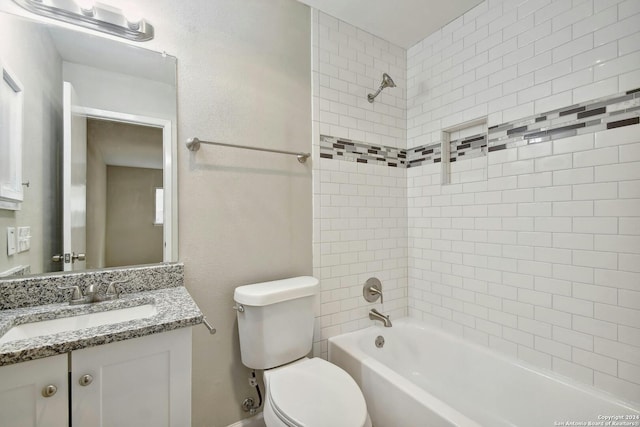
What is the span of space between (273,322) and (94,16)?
1605mm

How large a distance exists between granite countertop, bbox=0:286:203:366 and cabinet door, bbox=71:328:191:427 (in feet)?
0.13

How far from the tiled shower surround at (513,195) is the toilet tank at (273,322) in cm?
35

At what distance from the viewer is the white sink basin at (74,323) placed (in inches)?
38.8

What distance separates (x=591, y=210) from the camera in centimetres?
140

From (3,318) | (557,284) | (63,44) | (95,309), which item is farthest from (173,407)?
(557,284)

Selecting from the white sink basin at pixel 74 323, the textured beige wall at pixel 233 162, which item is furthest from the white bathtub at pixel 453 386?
the white sink basin at pixel 74 323

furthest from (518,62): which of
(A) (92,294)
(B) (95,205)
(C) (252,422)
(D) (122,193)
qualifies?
(C) (252,422)

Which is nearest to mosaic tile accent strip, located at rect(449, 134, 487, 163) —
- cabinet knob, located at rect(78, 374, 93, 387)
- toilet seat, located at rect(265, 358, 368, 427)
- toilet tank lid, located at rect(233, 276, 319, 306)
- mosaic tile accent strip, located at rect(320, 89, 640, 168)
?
mosaic tile accent strip, located at rect(320, 89, 640, 168)

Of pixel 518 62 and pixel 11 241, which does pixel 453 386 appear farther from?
pixel 11 241

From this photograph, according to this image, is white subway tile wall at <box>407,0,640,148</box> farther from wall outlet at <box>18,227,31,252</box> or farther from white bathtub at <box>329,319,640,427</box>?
wall outlet at <box>18,227,31,252</box>

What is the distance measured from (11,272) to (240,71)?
4.52ft

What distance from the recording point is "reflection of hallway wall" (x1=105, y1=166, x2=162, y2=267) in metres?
1.35

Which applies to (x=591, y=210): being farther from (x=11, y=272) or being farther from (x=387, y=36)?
(x=11, y=272)

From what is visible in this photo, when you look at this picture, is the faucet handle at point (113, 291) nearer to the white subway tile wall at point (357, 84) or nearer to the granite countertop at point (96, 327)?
the granite countertop at point (96, 327)
